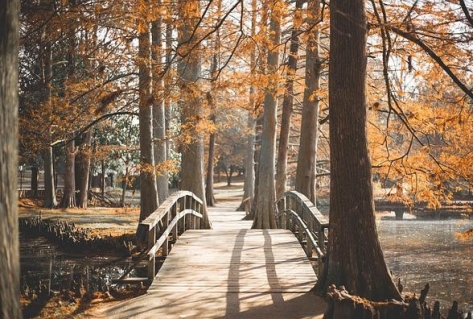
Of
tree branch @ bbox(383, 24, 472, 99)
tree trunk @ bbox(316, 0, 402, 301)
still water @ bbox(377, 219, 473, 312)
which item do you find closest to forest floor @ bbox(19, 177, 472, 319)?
tree trunk @ bbox(316, 0, 402, 301)

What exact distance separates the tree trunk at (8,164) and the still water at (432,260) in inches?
431

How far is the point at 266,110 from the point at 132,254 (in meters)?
6.94

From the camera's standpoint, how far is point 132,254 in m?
14.0

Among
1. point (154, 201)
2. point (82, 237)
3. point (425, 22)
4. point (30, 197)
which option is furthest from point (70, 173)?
point (425, 22)

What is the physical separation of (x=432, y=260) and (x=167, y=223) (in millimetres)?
11236

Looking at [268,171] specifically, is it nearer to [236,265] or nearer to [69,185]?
[236,265]

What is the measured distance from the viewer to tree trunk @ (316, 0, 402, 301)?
6801mm

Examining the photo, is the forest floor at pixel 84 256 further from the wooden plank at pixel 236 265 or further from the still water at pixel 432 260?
the still water at pixel 432 260

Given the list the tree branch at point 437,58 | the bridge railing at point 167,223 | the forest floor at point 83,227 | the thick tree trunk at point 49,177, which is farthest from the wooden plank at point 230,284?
the thick tree trunk at point 49,177

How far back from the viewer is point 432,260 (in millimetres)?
18391

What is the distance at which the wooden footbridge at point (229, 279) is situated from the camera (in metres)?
6.95

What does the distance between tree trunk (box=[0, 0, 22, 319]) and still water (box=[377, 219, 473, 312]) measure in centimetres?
1095

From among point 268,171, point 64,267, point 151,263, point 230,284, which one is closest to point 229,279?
point 230,284

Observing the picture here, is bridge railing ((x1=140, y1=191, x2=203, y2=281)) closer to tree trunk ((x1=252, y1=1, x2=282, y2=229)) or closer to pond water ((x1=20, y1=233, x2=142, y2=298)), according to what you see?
pond water ((x1=20, y1=233, x2=142, y2=298))
